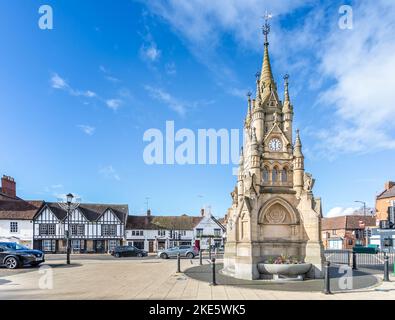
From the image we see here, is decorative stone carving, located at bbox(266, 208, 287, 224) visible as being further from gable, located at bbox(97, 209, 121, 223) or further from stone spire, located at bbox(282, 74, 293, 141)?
gable, located at bbox(97, 209, 121, 223)

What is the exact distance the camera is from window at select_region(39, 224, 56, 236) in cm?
4478

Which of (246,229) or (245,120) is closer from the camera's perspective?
(246,229)

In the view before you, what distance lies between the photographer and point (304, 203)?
16.1m

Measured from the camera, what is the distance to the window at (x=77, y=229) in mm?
45812

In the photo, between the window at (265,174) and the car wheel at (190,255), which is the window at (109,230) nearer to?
the car wheel at (190,255)

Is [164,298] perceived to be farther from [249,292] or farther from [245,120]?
[245,120]

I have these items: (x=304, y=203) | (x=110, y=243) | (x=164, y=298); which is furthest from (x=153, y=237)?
(x=164, y=298)

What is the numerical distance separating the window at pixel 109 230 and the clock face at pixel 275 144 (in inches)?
1406

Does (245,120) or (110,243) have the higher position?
(245,120)

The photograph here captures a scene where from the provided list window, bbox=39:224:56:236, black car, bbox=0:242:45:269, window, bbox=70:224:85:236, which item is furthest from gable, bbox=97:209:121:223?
black car, bbox=0:242:45:269

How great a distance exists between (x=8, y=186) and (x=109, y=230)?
19.5 metres

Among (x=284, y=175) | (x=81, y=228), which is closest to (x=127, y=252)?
(x=81, y=228)
